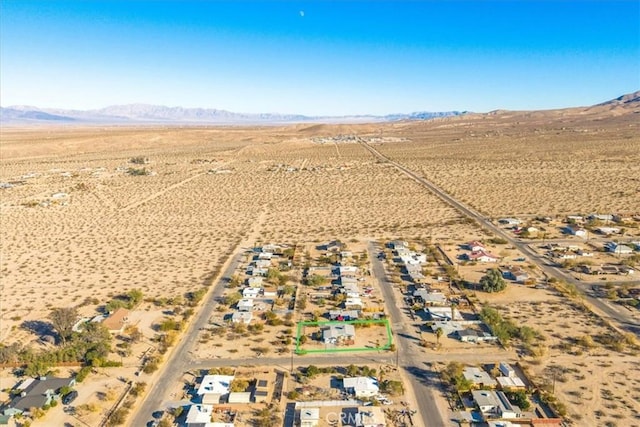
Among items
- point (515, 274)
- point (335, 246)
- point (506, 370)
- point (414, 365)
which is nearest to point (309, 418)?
point (414, 365)

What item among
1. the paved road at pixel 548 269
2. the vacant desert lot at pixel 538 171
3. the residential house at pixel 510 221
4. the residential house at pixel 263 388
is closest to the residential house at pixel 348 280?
the residential house at pixel 263 388

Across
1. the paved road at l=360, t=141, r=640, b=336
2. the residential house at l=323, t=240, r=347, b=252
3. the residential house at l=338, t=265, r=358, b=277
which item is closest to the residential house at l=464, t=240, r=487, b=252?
the paved road at l=360, t=141, r=640, b=336

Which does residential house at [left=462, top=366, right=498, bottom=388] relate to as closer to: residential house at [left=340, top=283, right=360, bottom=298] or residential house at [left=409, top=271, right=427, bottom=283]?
residential house at [left=340, top=283, right=360, bottom=298]

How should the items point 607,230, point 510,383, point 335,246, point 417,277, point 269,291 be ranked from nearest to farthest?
point 510,383 < point 269,291 < point 417,277 < point 335,246 < point 607,230

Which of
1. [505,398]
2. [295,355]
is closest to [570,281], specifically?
[505,398]

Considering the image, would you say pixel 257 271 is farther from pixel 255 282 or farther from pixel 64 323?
pixel 64 323

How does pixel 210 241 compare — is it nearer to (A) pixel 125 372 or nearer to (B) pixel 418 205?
(A) pixel 125 372

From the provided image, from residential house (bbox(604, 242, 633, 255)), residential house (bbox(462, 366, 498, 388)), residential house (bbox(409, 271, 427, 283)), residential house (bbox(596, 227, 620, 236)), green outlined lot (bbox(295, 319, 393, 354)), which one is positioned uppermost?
residential house (bbox(596, 227, 620, 236))
